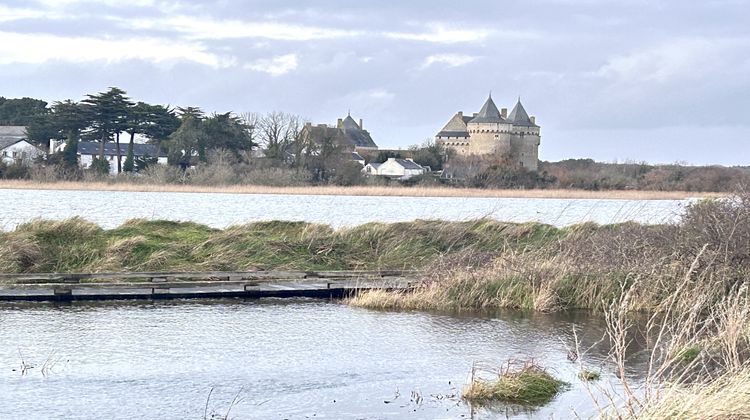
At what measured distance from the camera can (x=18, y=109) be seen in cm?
10694

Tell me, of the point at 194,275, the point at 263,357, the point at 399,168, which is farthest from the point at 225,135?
the point at 263,357

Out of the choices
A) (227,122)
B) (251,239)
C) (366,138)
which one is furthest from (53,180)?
(366,138)

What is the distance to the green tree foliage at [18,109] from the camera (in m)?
105

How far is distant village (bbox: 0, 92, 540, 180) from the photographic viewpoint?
7456 cm

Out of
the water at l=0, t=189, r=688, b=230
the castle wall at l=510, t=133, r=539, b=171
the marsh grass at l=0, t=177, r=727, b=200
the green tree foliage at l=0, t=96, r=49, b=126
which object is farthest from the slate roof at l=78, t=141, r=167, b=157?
the castle wall at l=510, t=133, r=539, b=171

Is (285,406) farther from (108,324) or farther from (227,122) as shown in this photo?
(227,122)

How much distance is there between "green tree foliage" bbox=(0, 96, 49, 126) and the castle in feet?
143

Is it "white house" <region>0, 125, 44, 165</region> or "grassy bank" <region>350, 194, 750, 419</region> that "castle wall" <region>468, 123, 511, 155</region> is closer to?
"white house" <region>0, 125, 44, 165</region>

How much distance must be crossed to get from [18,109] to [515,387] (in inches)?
4098

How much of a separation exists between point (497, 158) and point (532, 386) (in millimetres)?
82413

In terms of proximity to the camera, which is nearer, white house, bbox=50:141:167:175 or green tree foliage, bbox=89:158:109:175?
green tree foliage, bbox=89:158:109:175

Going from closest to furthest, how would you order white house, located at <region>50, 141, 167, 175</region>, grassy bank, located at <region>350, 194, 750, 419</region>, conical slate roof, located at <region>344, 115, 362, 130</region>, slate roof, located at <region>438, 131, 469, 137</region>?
grassy bank, located at <region>350, 194, 750, 419</region> < white house, located at <region>50, 141, 167, 175</region> < slate roof, located at <region>438, 131, 469, 137</region> < conical slate roof, located at <region>344, 115, 362, 130</region>

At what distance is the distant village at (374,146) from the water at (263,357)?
52.4 metres

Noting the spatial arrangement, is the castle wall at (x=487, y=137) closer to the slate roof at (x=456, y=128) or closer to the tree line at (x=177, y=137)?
the slate roof at (x=456, y=128)
